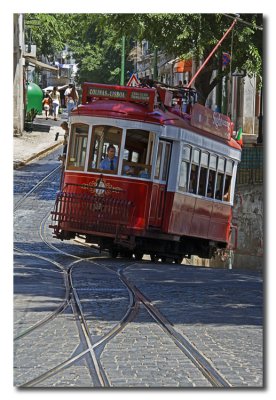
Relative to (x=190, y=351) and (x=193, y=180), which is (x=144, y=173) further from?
(x=190, y=351)

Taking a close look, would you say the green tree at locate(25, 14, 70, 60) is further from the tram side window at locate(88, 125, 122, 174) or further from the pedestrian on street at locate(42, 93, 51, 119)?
the tram side window at locate(88, 125, 122, 174)

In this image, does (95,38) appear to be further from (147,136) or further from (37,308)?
(147,136)

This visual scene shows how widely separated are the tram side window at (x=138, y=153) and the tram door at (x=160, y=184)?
0.29 feet

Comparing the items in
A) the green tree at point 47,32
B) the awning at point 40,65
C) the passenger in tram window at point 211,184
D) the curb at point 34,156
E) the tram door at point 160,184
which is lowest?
the tram door at point 160,184

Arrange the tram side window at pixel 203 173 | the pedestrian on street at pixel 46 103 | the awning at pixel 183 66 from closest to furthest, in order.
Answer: the awning at pixel 183 66, the pedestrian on street at pixel 46 103, the tram side window at pixel 203 173

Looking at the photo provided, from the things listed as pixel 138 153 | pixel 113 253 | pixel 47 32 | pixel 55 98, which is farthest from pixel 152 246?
pixel 47 32

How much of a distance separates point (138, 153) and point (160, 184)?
1.09 ft

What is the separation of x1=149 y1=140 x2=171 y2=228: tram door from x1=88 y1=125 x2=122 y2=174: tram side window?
20.2 inches

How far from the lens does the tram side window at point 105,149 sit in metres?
11.8

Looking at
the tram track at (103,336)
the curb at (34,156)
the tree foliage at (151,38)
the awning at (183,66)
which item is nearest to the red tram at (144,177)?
the curb at (34,156)

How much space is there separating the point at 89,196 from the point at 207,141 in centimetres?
130

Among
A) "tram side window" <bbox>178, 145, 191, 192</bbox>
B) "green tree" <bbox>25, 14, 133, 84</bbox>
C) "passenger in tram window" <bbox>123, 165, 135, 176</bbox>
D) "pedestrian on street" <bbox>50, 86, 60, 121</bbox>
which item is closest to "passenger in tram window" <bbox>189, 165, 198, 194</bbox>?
"tram side window" <bbox>178, 145, 191, 192</bbox>

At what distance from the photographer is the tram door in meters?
12.5

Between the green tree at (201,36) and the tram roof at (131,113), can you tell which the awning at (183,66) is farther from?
the tram roof at (131,113)
